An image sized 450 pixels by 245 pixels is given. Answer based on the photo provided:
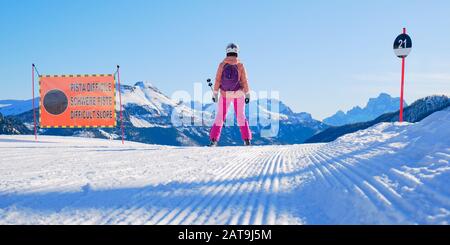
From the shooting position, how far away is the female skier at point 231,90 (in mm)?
12977

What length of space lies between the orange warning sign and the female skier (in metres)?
4.43

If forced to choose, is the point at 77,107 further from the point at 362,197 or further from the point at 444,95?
the point at 444,95

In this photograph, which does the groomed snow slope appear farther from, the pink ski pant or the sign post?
the pink ski pant

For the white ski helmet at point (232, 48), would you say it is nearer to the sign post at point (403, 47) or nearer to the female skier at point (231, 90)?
the female skier at point (231, 90)

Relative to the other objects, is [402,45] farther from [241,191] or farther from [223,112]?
[241,191]

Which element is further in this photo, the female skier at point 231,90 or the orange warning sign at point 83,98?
the orange warning sign at point 83,98

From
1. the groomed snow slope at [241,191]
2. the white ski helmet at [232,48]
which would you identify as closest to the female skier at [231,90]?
the white ski helmet at [232,48]

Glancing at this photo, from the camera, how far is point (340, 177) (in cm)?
485

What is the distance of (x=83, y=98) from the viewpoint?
1488 cm

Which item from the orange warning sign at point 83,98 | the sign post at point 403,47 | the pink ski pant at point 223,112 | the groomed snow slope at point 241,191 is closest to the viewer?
the groomed snow slope at point 241,191

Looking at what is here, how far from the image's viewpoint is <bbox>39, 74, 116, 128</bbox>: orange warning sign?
14797 mm

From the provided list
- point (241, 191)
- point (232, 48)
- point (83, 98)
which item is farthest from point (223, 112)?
point (241, 191)

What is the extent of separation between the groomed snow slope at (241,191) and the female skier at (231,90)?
6.67m
